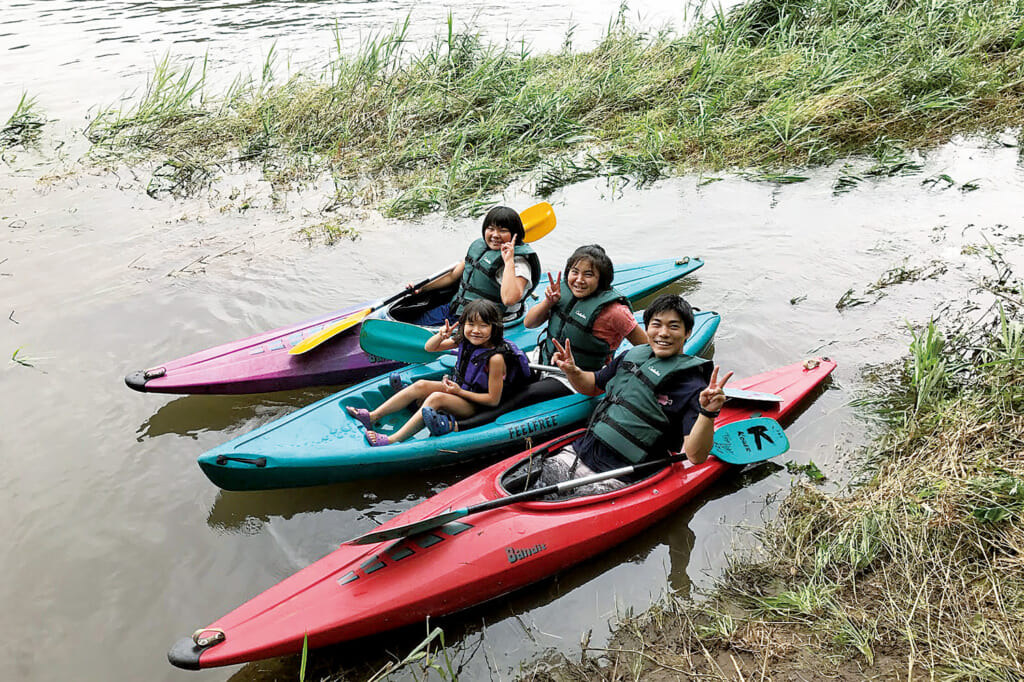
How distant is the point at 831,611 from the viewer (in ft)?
10.2

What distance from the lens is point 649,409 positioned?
3764 millimetres

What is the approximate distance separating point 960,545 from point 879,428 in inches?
53.0

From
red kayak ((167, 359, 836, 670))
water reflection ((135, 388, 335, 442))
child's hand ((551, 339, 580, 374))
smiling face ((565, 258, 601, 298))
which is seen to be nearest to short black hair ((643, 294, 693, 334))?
child's hand ((551, 339, 580, 374))

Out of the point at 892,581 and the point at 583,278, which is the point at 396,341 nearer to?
the point at 583,278

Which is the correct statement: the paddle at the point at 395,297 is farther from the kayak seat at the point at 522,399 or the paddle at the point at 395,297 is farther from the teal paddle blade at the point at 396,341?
the kayak seat at the point at 522,399

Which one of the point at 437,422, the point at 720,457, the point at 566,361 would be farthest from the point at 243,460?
the point at 720,457

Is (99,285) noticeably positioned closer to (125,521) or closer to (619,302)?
(125,521)

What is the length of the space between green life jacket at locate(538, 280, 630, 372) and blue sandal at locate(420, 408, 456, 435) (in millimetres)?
729

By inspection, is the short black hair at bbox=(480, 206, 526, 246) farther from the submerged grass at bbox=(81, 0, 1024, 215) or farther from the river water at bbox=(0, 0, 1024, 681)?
the submerged grass at bbox=(81, 0, 1024, 215)

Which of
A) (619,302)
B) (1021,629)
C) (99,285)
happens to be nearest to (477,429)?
(619,302)

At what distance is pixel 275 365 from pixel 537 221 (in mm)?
2040

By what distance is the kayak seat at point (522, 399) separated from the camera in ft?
14.5

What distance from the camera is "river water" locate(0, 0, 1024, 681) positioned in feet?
11.8

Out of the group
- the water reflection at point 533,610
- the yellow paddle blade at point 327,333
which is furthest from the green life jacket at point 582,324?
the yellow paddle blade at point 327,333
